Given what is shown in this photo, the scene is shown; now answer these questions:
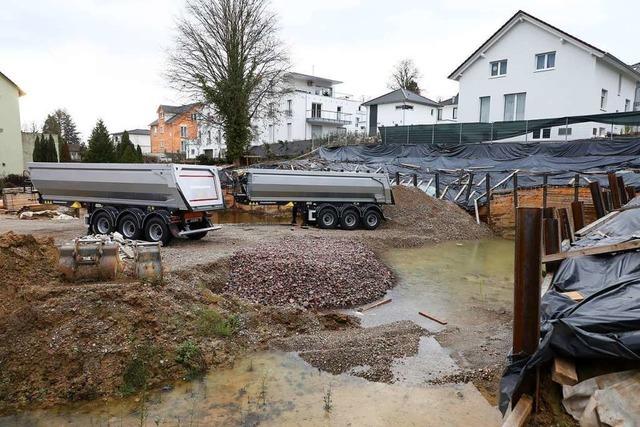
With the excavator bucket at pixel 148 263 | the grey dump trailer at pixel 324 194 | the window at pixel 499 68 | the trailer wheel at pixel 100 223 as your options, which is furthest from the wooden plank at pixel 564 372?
the window at pixel 499 68

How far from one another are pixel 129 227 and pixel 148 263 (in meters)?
6.36

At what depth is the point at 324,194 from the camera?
17.3 meters

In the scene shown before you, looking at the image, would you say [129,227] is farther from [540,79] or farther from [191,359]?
[540,79]

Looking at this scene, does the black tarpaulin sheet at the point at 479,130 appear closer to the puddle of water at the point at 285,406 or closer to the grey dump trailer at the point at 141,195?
the grey dump trailer at the point at 141,195

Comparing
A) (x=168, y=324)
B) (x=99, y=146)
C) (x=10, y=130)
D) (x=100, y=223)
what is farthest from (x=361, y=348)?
(x=10, y=130)

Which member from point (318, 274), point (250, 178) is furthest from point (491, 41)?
point (318, 274)

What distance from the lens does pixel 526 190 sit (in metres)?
18.0

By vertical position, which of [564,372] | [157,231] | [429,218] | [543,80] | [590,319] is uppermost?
[543,80]

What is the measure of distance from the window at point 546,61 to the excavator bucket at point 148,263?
83.3 ft

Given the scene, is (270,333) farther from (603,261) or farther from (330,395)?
(603,261)

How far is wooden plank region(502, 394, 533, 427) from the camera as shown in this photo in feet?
11.1

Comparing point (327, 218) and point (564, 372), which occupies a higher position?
point (564, 372)

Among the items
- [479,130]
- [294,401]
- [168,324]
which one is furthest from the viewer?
[479,130]

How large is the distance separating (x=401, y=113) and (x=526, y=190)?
1017 inches
